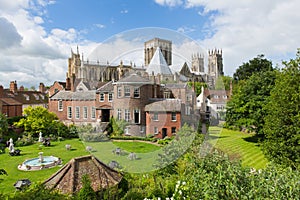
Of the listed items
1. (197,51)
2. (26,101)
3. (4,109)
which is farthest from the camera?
(26,101)

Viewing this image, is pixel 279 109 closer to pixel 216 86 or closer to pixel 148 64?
pixel 216 86

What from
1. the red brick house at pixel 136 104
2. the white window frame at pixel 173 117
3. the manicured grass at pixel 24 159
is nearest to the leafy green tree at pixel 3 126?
the manicured grass at pixel 24 159

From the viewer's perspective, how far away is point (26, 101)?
1521 inches

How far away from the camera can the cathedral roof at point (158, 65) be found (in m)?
5.06

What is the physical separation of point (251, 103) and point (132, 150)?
23.5m

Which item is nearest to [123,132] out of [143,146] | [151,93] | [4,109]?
[143,146]

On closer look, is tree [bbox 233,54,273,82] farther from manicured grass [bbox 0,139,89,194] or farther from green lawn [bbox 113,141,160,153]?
green lawn [bbox 113,141,160,153]

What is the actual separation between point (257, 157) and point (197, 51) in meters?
17.4

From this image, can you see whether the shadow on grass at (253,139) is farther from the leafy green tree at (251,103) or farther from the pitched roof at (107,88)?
the pitched roof at (107,88)

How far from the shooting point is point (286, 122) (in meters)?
14.0

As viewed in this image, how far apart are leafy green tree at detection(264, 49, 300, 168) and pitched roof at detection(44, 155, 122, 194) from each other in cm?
1024

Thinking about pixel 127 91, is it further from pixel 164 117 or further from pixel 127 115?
pixel 164 117

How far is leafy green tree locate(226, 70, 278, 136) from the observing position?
24.6 meters

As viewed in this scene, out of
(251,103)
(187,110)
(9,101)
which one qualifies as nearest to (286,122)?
(251,103)
